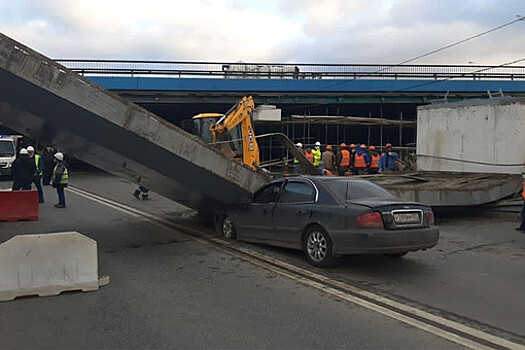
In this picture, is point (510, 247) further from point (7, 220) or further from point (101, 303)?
point (7, 220)

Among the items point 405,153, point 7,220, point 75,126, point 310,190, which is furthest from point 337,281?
point 405,153

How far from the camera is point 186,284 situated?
6.78m

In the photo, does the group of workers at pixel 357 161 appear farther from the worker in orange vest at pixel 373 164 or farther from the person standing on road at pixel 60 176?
the person standing on road at pixel 60 176

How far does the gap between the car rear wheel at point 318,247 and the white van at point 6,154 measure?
22276 millimetres

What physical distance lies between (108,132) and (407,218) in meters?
5.21

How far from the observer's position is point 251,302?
19.5 ft

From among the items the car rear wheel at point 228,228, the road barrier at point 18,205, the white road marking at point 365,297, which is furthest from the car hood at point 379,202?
the road barrier at point 18,205

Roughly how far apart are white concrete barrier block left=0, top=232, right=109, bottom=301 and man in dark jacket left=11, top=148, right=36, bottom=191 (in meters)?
9.58

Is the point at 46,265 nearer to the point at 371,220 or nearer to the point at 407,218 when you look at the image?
the point at 371,220

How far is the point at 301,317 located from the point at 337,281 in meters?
1.62

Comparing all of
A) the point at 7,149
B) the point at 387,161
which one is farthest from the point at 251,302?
the point at 7,149

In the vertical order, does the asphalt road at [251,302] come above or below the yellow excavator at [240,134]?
below

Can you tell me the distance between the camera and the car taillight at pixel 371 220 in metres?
7.16

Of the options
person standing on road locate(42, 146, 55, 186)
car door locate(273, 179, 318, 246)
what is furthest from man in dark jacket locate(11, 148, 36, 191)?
car door locate(273, 179, 318, 246)
